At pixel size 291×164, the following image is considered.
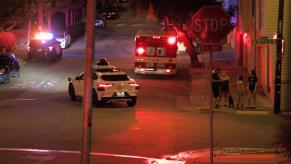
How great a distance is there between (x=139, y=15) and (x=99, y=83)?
22.0m

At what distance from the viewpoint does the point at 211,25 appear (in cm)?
1320

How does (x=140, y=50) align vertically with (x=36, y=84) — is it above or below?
above

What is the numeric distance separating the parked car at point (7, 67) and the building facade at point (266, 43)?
14.0m

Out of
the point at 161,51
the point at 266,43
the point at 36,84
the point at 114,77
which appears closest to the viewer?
the point at 266,43

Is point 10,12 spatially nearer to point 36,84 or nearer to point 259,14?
point 36,84

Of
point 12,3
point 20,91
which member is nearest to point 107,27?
point 12,3

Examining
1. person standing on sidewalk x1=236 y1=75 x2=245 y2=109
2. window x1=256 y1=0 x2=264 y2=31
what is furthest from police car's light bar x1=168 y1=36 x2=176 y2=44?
person standing on sidewalk x1=236 y1=75 x2=245 y2=109

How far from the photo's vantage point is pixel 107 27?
289ft

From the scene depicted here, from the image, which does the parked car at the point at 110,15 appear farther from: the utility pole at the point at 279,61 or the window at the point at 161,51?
the utility pole at the point at 279,61

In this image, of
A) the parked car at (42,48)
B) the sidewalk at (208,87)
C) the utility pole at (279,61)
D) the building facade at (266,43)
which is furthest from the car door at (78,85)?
the parked car at (42,48)

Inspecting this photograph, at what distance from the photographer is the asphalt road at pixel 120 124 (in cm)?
1884

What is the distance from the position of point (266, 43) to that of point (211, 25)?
14966mm

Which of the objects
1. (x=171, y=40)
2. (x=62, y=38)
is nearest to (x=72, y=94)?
(x=171, y=40)

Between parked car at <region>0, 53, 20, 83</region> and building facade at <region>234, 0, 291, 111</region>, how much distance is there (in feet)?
46.1
